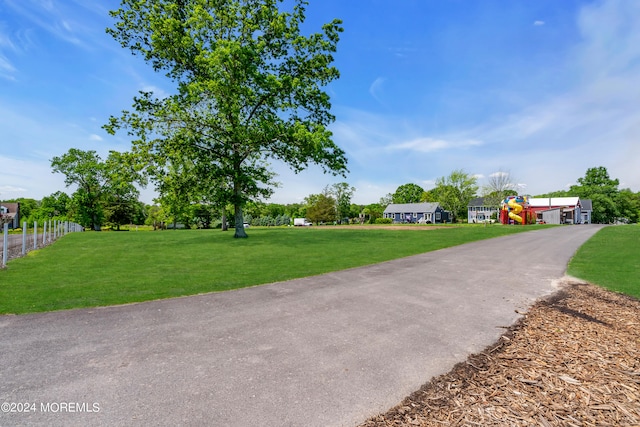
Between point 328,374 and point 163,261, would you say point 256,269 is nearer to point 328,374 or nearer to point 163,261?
point 163,261

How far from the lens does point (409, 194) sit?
101 meters

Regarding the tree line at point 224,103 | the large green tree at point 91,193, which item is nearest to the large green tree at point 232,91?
the tree line at point 224,103

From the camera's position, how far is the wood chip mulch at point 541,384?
106 inches

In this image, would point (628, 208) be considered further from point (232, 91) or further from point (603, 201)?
point (232, 91)

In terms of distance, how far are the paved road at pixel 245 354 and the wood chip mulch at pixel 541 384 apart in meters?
0.22

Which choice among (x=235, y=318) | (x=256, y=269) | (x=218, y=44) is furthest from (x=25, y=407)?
(x=218, y=44)

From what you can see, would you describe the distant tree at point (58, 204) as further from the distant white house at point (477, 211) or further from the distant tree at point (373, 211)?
the distant white house at point (477, 211)

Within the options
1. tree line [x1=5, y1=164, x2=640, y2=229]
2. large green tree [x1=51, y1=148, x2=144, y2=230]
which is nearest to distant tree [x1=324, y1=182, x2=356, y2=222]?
tree line [x1=5, y1=164, x2=640, y2=229]

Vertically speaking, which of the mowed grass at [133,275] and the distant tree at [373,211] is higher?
the distant tree at [373,211]

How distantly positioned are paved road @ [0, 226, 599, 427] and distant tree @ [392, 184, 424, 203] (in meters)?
96.2

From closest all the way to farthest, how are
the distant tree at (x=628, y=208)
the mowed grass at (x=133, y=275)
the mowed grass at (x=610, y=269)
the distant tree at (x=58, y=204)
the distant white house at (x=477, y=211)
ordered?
the mowed grass at (x=133, y=275)
the mowed grass at (x=610, y=269)
the distant tree at (x=58, y=204)
the distant tree at (x=628, y=208)
the distant white house at (x=477, y=211)

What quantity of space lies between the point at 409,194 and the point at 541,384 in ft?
333

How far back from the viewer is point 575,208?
54562 millimetres

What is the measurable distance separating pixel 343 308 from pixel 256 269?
4.91 m
